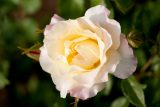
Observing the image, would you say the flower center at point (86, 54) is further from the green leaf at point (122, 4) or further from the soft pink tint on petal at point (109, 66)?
the green leaf at point (122, 4)

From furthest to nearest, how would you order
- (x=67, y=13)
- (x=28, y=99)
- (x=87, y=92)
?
(x=28, y=99), (x=67, y=13), (x=87, y=92)

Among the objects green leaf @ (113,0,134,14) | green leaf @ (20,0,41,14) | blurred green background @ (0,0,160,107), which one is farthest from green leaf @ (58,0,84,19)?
green leaf @ (20,0,41,14)

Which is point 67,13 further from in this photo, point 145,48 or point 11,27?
point 11,27

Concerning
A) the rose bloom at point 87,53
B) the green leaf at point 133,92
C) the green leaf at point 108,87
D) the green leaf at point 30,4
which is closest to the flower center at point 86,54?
the rose bloom at point 87,53

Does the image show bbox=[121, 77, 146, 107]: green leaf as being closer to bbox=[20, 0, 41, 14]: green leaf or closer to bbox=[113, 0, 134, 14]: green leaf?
bbox=[113, 0, 134, 14]: green leaf

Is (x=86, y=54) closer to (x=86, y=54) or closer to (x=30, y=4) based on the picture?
(x=86, y=54)

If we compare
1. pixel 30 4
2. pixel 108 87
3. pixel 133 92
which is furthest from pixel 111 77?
pixel 30 4

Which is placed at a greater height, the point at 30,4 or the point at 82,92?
the point at 30,4

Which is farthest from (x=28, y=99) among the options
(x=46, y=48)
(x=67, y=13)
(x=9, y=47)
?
(x=46, y=48)
